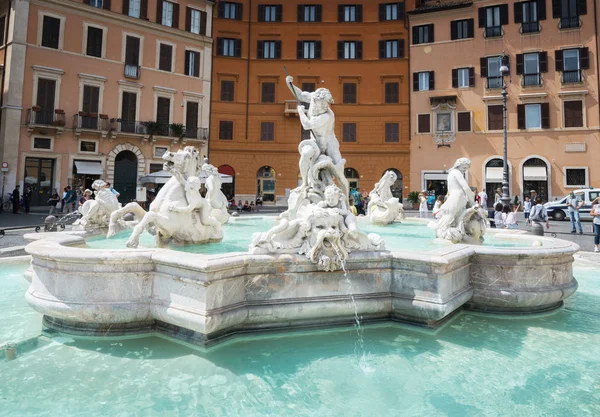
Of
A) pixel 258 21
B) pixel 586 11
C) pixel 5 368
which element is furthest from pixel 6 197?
pixel 586 11

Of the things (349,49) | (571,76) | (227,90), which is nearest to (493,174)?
(571,76)

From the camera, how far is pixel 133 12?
26.0 meters

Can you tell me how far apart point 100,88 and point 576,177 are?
30.3 m

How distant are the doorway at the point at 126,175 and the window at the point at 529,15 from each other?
26.9 meters

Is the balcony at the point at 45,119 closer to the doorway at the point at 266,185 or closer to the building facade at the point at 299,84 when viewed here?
the building facade at the point at 299,84

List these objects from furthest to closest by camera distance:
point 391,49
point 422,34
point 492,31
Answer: point 391,49 < point 422,34 < point 492,31

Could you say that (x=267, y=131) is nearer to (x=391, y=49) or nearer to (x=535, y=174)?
(x=391, y=49)

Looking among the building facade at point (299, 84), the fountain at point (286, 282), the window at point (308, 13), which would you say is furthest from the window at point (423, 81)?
the fountain at point (286, 282)

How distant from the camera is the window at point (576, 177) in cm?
2497

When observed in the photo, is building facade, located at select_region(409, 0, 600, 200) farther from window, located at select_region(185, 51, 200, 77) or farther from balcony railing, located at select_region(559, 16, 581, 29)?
window, located at select_region(185, 51, 200, 77)

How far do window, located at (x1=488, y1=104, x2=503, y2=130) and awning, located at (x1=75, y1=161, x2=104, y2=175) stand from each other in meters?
25.2

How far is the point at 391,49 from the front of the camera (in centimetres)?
2977

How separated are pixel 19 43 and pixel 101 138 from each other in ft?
20.7

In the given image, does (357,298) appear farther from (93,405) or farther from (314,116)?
(314,116)
